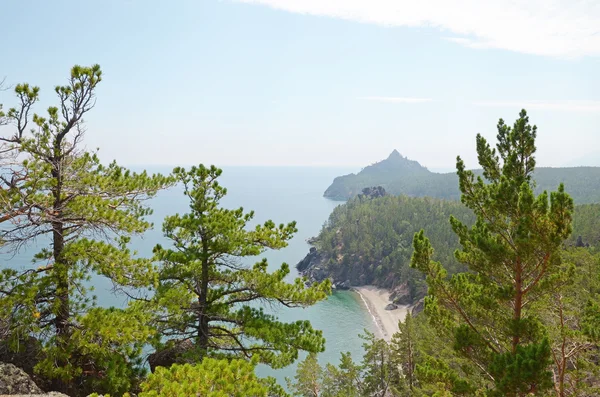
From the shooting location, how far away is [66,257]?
8.43 metres

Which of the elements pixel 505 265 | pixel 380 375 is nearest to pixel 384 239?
pixel 380 375

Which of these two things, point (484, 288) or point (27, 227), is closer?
point (27, 227)

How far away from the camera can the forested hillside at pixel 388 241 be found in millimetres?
71625

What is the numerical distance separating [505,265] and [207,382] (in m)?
7.07

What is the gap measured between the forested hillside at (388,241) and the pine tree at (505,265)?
5758cm

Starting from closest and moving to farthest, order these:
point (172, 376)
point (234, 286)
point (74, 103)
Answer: point (172, 376) < point (74, 103) < point (234, 286)

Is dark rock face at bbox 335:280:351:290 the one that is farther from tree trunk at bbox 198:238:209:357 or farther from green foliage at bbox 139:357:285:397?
green foliage at bbox 139:357:285:397

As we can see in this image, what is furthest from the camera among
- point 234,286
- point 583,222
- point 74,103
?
point 583,222

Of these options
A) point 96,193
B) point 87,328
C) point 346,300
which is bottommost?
point 346,300

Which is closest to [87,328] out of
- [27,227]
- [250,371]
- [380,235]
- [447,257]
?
[27,227]

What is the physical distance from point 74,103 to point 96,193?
6.97 ft

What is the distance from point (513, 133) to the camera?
919 centimetres

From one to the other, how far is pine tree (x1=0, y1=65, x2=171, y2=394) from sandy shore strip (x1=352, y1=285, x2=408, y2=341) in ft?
157

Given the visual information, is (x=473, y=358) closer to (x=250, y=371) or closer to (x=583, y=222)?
(x=250, y=371)
